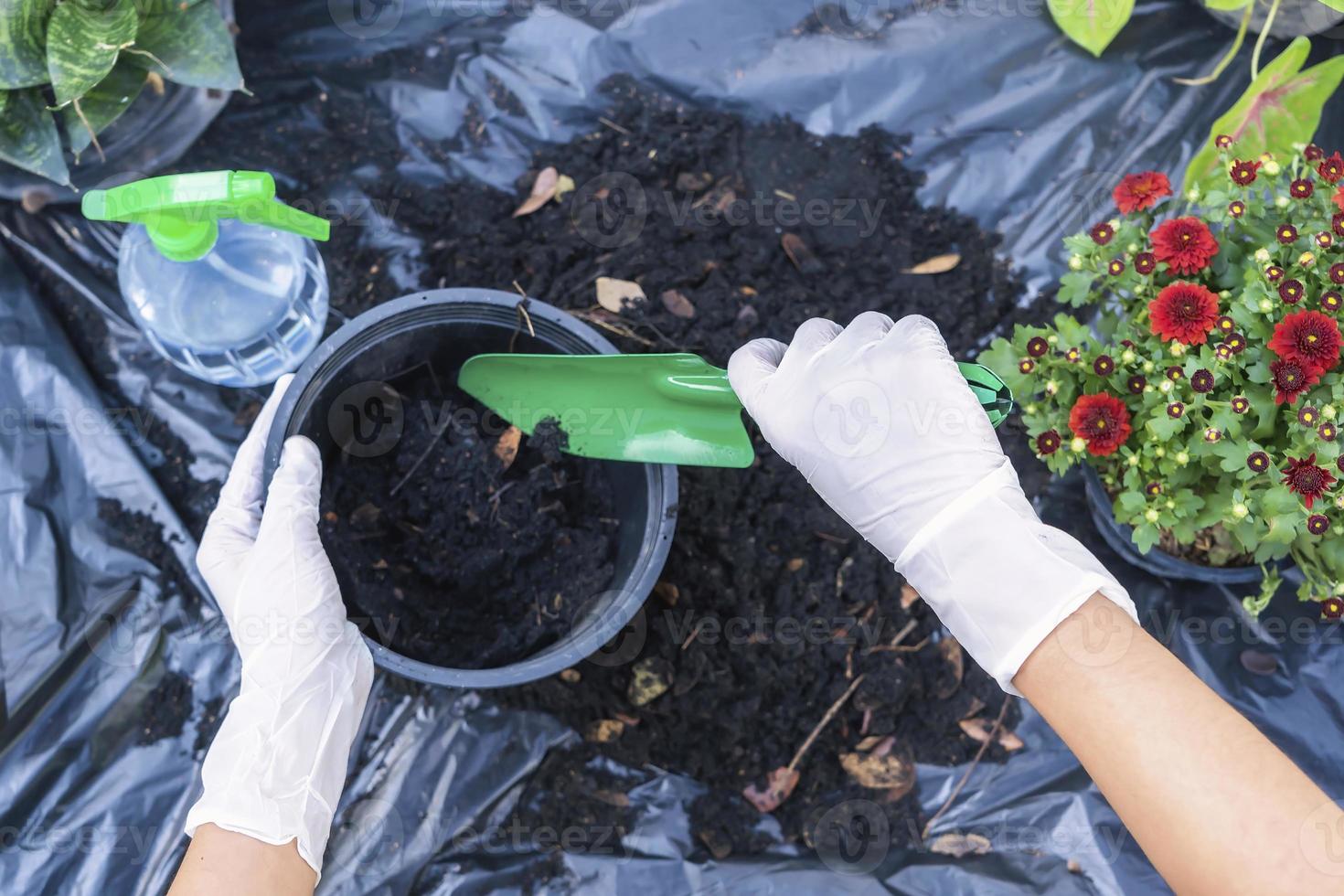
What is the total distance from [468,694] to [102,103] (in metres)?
1.04

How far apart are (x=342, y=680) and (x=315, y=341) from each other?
63 centimetres

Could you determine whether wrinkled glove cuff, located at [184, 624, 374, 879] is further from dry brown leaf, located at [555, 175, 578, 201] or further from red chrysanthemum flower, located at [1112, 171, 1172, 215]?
red chrysanthemum flower, located at [1112, 171, 1172, 215]

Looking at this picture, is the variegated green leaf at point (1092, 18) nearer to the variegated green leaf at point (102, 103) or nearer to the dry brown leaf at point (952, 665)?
the dry brown leaf at point (952, 665)

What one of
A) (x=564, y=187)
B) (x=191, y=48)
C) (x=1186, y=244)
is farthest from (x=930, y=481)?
(x=191, y=48)

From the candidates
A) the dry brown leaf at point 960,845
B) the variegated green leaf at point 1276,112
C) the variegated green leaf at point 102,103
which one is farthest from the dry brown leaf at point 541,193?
the dry brown leaf at point 960,845

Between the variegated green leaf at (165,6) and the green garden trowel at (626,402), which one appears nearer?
the green garden trowel at (626,402)

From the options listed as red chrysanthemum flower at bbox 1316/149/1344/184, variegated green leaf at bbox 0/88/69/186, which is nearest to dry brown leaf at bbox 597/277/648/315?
variegated green leaf at bbox 0/88/69/186

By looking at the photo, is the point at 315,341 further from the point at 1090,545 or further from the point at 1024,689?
the point at 1090,545

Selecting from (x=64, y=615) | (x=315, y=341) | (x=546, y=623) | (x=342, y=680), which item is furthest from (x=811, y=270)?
(x=64, y=615)

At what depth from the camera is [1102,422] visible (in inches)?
43.2

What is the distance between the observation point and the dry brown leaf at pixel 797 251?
152 cm

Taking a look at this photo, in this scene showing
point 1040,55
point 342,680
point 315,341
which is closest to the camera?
point 342,680

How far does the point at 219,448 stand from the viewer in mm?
1445

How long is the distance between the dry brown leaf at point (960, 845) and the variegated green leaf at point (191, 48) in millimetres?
1510
